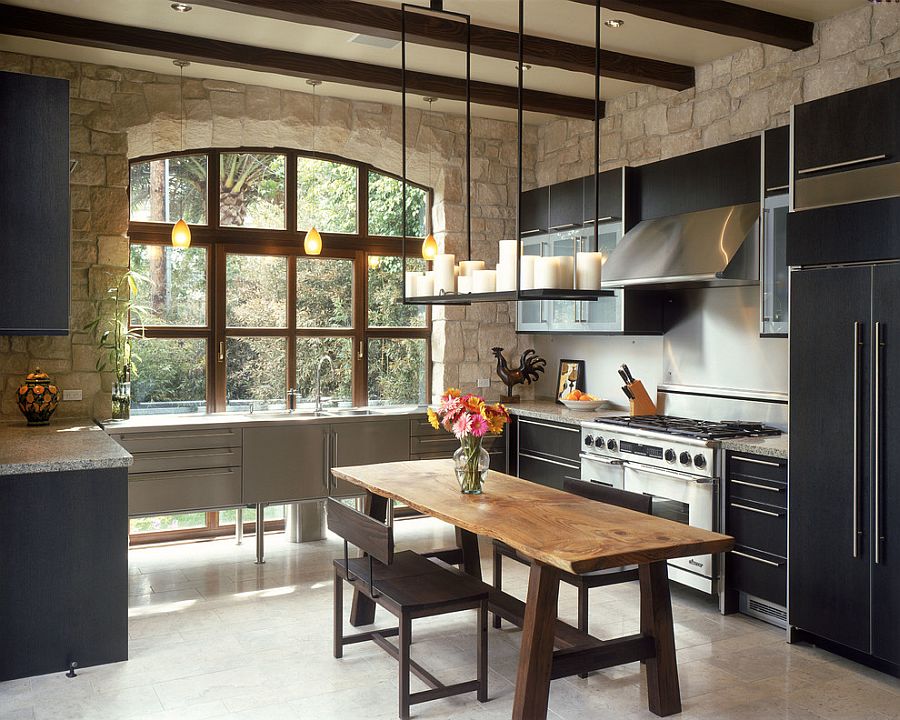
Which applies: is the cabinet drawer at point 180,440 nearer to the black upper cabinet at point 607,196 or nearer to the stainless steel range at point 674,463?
the stainless steel range at point 674,463

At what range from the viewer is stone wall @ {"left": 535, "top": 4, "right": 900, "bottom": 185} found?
14.5ft

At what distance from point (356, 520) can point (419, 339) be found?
142 inches

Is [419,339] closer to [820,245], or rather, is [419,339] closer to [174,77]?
[174,77]

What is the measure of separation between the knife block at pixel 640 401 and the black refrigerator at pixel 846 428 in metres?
1.68

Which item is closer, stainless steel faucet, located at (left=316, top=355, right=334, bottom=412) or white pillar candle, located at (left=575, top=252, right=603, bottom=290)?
white pillar candle, located at (left=575, top=252, right=603, bottom=290)

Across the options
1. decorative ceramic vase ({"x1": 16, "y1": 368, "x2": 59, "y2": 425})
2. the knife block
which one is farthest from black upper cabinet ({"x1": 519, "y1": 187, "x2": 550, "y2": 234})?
decorative ceramic vase ({"x1": 16, "y1": 368, "x2": 59, "y2": 425})

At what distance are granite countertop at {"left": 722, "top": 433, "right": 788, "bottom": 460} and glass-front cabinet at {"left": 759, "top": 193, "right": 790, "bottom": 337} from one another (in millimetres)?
574

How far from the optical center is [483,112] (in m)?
6.63

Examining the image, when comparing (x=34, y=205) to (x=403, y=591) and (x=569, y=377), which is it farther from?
(x=569, y=377)

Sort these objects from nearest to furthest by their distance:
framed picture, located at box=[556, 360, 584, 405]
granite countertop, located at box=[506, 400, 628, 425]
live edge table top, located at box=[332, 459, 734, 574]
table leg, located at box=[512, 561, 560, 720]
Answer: live edge table top, located at box=[332, 459, 734, 574] < table leg, located at box=[512, 561, 560, 720] < granite countertop, located at box=[506, 400, 628, 425] < framed picture, located at box=[556, 360, 584, 405]

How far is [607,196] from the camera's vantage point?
579cm

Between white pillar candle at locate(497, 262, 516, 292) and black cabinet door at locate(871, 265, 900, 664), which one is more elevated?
white pillar candle at locate(497, 262, 516, 292)

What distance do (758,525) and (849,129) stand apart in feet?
6.52

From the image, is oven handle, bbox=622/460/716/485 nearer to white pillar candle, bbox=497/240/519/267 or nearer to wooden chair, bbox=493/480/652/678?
wooden chair, bbox=493/480/652/678
